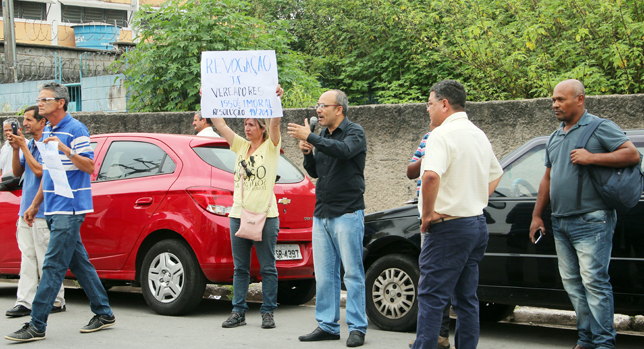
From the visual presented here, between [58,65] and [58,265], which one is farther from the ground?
[58,65]

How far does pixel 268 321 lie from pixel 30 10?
31053 mm

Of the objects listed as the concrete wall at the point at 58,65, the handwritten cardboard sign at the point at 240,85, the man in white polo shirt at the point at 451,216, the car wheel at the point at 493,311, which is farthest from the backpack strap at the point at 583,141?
the concrete wall at the point at 58,65

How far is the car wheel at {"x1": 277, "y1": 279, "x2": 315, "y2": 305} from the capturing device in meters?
7.12

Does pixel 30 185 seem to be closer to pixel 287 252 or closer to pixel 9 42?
pixel 287 252

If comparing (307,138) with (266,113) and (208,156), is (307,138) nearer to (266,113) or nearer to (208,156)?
(266,113)

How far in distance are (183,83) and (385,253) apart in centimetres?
607

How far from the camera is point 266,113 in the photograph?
5.50m

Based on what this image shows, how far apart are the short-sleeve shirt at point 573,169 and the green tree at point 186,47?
6.06 meters

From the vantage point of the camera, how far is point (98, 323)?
5602mm

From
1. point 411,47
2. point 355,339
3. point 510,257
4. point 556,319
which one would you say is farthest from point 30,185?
point 411,47

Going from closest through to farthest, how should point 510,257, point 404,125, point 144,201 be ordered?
point 510,257, point 144,201, point 404,125

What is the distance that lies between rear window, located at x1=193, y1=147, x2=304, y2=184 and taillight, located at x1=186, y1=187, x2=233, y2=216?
292 mm

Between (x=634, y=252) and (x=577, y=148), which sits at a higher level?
(x=577, y=148)

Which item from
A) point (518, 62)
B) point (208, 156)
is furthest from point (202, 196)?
point (518, 62)
